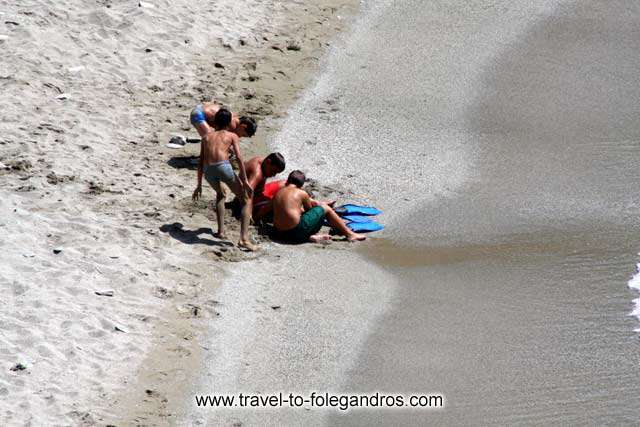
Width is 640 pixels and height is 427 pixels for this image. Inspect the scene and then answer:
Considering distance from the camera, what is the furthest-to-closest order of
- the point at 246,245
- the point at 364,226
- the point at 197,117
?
1. the point at 197,117
2. the point at 364,226
3. the point at 246,245

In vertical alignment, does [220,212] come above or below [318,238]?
above

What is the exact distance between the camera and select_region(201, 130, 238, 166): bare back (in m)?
12.4

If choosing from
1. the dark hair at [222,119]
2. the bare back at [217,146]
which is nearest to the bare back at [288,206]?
the bare back at [217,146]

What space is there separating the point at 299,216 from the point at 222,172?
1010 mm

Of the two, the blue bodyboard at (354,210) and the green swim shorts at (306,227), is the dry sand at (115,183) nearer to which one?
the green swim shorts at (306,227)

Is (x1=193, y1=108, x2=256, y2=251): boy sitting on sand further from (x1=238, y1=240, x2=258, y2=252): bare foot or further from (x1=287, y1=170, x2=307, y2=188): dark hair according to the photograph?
(x1=287, y1=170, x2=307, y2=188): dark hair

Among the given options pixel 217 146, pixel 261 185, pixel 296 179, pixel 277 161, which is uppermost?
pixel 217 146

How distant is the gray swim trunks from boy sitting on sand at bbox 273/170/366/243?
0.55 meters

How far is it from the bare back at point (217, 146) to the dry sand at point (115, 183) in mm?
860

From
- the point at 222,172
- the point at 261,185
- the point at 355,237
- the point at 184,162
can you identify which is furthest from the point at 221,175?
the point at 184,162

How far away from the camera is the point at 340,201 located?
13.9 metres

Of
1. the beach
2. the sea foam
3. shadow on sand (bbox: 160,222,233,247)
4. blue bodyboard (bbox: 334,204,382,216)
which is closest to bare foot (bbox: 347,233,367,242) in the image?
the beach

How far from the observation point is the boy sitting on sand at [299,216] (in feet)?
41.8

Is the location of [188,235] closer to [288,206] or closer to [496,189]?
[288,206]
